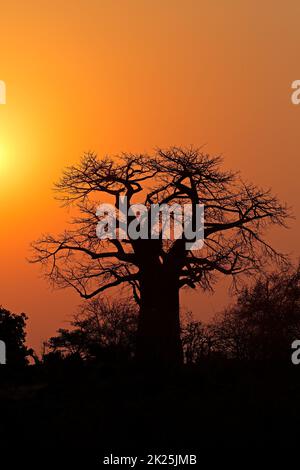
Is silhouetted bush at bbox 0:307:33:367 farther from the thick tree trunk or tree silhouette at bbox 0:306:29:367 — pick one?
the thick tree trunk

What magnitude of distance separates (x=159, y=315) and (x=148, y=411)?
298 inches

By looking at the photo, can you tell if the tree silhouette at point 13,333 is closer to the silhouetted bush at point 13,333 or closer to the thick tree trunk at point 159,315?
the silhouetted bush at point 13,333

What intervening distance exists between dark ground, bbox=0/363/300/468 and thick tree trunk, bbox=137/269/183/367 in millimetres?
2824

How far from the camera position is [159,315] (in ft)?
81.6

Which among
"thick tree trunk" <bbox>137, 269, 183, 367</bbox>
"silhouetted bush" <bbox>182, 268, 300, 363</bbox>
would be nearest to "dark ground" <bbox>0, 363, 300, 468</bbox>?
"thick tree trunk" <bbox>137, 269, 183, 367</bbox>

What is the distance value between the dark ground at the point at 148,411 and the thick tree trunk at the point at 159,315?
2.82 m

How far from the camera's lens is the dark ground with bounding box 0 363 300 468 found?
15719 mm

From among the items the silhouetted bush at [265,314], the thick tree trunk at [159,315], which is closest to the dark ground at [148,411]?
the thick tree trunk at [159,315]

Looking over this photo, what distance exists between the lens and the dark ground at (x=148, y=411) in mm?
15719

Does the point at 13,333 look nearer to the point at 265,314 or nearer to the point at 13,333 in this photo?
the point at 13,333

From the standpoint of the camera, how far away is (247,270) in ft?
83.8
